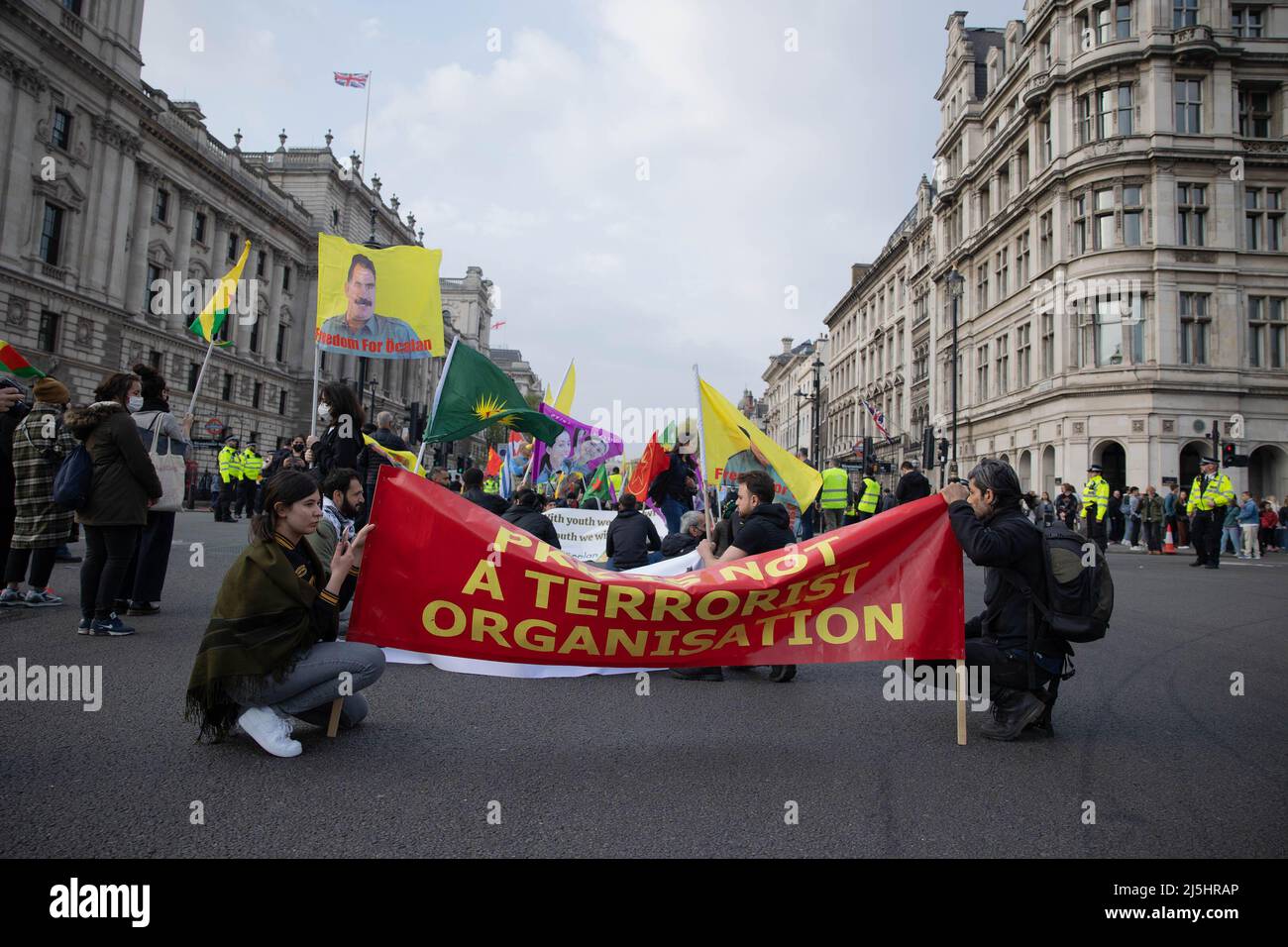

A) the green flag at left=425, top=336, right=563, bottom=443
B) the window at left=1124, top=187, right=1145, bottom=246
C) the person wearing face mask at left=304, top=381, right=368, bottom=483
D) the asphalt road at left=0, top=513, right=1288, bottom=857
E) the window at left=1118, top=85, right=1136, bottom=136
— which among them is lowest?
the asphalt road at left=0, top=513, right=1288, bottom=857

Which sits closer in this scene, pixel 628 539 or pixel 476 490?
pixel 628 539

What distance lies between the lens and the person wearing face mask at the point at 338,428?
6.68 m

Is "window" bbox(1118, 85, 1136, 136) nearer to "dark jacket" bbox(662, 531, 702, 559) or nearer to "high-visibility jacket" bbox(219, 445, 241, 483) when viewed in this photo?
"dark jacket" bbox(662, 531, 702, 559)

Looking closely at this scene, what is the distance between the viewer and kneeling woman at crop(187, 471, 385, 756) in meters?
3.54

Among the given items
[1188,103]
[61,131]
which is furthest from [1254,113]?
[61,131]

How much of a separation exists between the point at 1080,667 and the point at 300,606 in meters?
5.74

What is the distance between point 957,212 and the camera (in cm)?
4338

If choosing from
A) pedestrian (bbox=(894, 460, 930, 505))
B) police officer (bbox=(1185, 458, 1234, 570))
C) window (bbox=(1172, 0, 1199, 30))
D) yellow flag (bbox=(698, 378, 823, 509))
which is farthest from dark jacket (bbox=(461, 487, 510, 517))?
window (bbox=(1172, 0, 1199, 30))

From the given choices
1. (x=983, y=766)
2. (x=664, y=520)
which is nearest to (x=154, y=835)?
(x=983, y=766)

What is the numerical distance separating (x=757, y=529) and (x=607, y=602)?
6.21 ft

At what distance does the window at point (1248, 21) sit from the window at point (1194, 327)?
36.3 ft

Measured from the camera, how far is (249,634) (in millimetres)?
3551

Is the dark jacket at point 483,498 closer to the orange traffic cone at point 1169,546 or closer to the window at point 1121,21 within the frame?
the orange traffic cone at point 1169,546

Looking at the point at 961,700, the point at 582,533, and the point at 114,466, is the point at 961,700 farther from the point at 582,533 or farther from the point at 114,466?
the point at 582,533
